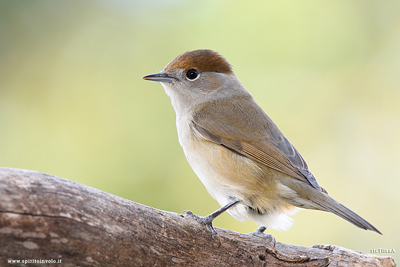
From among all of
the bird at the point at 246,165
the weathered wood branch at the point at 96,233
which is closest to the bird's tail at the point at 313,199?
the bird at the point at 246,165

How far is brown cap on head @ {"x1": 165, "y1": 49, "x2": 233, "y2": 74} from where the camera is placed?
4258 millimetres

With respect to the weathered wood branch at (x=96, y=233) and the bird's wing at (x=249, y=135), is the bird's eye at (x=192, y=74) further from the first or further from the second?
the weathered wood branch at (x=96, y=233)

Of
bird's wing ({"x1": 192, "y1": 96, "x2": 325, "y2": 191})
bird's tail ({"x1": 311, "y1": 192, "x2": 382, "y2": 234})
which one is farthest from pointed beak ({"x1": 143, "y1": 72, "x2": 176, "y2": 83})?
bird's tail ({"x1": 311, "y1": 192, "x2": 382, "y2": 234})

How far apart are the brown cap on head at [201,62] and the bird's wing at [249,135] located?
0.54m

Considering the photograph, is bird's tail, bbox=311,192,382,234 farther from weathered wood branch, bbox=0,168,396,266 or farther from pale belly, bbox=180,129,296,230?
weathered wood branch, bbox=0,168,396,266

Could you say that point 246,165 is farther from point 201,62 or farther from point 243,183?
point 201,62

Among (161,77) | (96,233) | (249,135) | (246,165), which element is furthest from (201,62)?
(96,233)

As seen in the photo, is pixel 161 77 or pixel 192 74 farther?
pixel 192 74

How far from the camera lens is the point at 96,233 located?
92.3 inches

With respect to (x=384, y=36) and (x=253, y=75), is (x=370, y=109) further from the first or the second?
(x=253, y=75)

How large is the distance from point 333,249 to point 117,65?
14.5 ft

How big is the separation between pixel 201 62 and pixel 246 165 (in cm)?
155

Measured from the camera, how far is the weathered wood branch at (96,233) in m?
2.13

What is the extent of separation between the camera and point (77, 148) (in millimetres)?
5609
